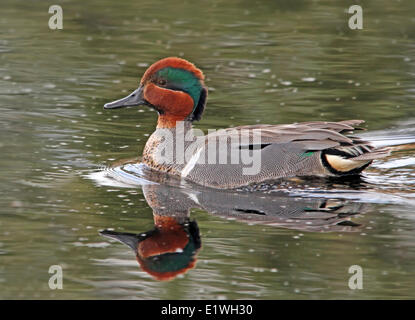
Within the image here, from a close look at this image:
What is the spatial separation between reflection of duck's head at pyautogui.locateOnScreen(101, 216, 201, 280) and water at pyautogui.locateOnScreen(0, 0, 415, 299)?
2.9 inches

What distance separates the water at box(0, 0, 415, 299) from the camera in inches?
291

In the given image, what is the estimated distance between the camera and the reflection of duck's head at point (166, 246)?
761 centimetres

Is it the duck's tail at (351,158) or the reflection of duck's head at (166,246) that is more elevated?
the duck's tail at (351,158)

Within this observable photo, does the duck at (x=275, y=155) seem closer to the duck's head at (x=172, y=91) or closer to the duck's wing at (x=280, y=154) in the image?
the duck's wing at (x=280, y=154)

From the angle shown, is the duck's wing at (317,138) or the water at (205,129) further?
the duck's wing at (317,138)

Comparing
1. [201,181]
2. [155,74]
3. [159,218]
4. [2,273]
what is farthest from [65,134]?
[2,273]

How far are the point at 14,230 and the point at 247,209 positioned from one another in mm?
2204

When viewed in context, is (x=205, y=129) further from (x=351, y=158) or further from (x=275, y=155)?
(x=351, y=158)

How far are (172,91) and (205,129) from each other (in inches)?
48.4

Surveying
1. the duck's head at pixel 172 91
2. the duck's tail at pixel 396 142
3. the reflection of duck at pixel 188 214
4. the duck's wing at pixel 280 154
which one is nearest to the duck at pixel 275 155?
the duck's wing at pixel 280 154

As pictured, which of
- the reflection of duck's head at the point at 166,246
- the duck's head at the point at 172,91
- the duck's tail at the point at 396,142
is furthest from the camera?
the duck's tail at the point at 396,142

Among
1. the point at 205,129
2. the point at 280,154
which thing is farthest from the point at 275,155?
the point at 205,129

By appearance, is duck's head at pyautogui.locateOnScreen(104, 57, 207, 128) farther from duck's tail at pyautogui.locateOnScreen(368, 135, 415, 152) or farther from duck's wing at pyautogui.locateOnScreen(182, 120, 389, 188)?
duck's tail at pyautogui.locateOnScreen(368, 135, 415, 152)

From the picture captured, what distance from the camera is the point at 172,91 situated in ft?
34.5
